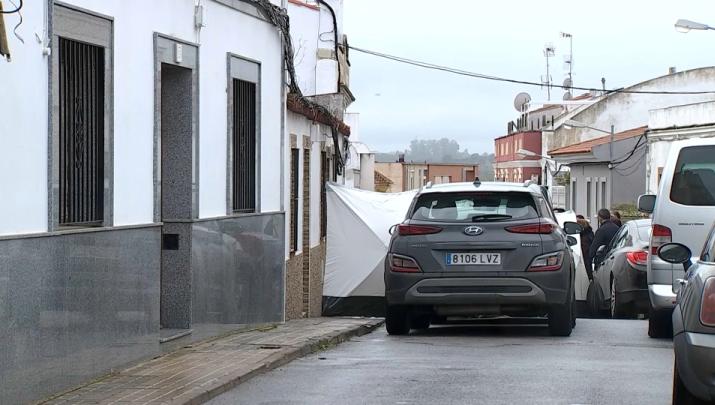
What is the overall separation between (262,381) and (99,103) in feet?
8.69

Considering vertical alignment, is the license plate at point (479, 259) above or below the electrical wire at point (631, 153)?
below

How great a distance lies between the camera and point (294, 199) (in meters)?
22.0

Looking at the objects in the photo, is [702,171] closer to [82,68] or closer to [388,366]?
[388,366]

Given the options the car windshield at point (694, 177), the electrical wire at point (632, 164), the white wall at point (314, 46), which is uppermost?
the white wall at point (314, 46)

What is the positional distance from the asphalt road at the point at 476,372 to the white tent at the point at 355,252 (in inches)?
329

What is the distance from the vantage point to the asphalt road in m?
9.69

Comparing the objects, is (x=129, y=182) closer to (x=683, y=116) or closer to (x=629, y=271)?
(x=629, y=271)

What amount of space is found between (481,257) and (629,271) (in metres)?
4.58

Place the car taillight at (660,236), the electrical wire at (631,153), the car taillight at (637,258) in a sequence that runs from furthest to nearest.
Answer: the electrical wire at (631,153) → the car taillight at (637,258) → the car taillight at (660,236)

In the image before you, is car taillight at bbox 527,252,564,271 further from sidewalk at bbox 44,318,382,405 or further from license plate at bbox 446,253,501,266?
sidewalk at bbox 44,318,382,405

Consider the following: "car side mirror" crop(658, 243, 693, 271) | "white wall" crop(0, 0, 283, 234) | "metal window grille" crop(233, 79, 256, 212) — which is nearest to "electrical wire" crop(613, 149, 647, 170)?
"white wall" crop(0, 0, 283, 234)

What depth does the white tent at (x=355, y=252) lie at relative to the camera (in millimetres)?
23609

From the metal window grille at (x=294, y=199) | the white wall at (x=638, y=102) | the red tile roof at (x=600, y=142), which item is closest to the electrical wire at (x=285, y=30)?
the metal window grille at (x=294, y=199)

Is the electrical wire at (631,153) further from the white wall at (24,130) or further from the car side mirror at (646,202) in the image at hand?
the white wall at (24,130)
